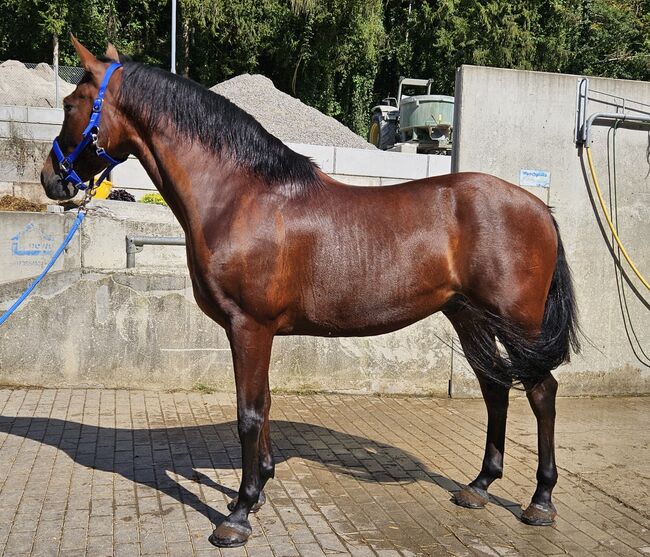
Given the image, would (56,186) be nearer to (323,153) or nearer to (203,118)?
(203,118)

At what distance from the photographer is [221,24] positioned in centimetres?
2973

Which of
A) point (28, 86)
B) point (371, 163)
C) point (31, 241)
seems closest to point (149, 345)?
point (31, 241)

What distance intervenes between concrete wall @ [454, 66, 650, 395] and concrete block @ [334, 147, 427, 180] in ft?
8.06

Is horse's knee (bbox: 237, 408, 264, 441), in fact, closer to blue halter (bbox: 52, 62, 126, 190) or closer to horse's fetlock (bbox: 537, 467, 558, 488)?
blue halter (bbox: 52, 62, 126, 190)

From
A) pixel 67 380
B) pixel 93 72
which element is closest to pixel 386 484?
pixel 93 72

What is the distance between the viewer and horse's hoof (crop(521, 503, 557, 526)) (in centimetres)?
389

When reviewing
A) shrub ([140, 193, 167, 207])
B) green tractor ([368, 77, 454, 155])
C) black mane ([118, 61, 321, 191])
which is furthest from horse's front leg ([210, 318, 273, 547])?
green tractor ([368, 77, 454, 155])

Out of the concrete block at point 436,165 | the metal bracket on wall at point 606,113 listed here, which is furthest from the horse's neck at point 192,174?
the concrete block at point 436,165

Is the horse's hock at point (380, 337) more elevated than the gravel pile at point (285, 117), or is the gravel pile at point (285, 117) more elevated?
the gravel pile at point (285, 117)

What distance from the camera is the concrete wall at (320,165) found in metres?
9.31

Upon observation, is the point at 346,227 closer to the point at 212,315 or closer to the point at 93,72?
the point at 212,315

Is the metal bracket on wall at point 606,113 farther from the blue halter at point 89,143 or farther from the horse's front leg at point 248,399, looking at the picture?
the blue halter at point 89,143

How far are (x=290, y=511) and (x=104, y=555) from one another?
111 centimetres

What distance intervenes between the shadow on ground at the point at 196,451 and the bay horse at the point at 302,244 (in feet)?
2.13
